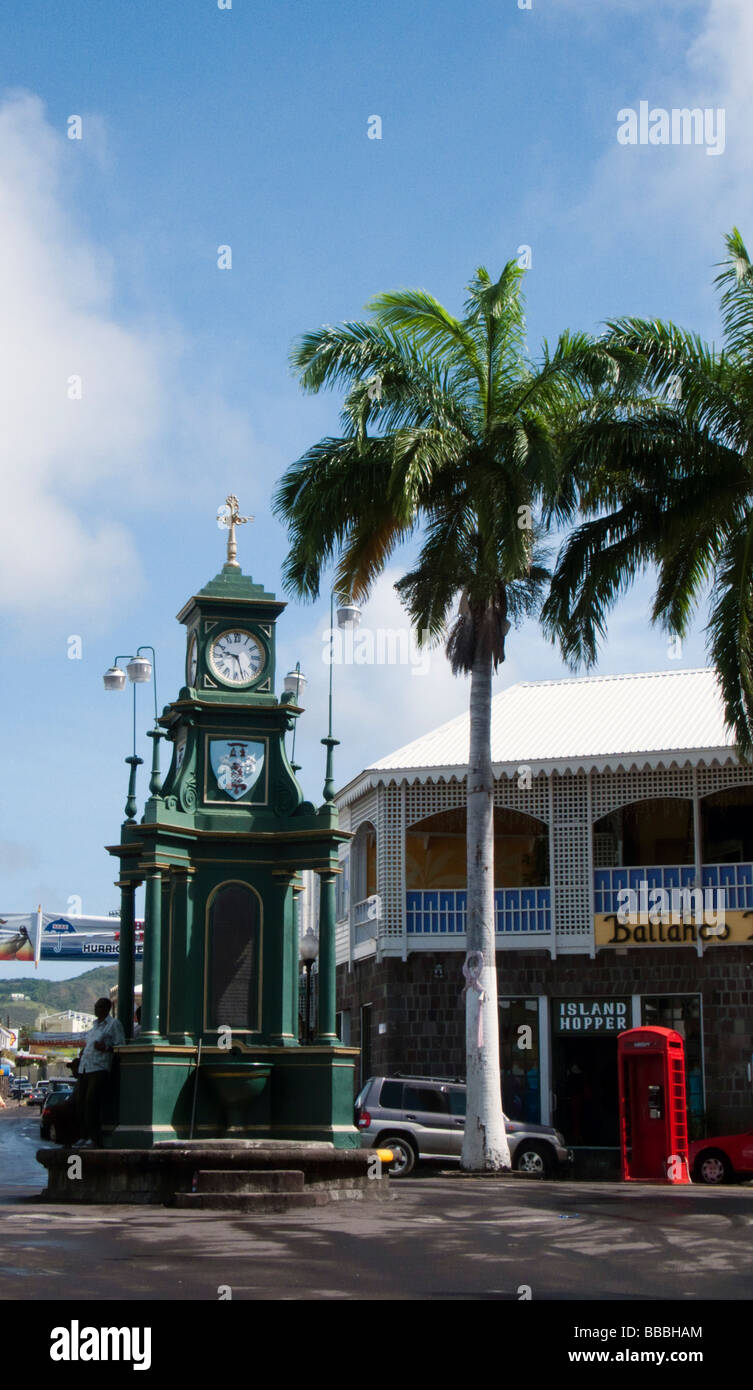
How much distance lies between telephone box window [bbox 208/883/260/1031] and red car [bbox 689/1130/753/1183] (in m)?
11.2

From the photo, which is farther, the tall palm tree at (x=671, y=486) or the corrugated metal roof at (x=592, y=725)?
the corrugated metal roof at (x=592, y=725)

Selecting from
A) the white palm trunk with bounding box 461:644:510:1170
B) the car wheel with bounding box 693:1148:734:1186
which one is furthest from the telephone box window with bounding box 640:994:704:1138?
the white palm trunk with bounding box 461:644:510:1170

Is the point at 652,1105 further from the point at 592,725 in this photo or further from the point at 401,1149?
the point at 592,725

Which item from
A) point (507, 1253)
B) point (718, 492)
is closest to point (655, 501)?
point (718, 492)

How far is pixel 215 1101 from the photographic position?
17078 mm

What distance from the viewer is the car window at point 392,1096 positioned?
25.3 metres

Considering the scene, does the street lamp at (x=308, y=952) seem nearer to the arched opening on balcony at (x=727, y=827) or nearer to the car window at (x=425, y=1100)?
the car window at (x=425, y=1100)

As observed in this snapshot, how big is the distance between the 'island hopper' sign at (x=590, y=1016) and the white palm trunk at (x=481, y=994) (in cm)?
956

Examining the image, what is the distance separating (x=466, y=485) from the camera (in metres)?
22.6

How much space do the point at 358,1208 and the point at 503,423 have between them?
11.8m

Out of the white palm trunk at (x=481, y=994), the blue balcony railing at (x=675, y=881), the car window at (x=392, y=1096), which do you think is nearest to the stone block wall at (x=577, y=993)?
the blue balcony railing at (x=675, y=881)

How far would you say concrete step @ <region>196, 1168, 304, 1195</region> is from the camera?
576 inches

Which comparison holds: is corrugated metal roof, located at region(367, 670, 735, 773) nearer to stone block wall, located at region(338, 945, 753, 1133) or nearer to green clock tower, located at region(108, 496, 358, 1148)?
stone block wall, located at region(338, 945, 753, 1133)
